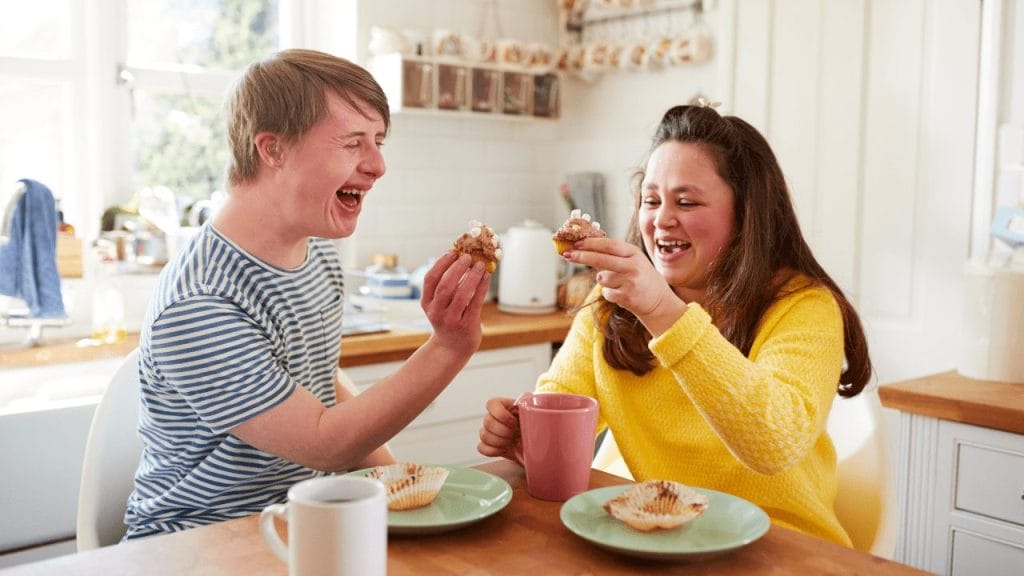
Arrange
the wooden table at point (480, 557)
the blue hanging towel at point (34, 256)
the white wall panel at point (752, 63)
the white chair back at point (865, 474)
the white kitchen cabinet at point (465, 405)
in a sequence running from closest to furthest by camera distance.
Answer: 1. the wooden table at point (480, 557)
2. the white chair back at point (865, 474)
3. the blue hanging towel at point (34, 256)
4. the white kitchen cabinet at point (465, 405)
5. the white wall panel at point (752, 63)

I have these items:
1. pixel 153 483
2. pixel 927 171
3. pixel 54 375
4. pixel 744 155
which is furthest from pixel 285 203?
pixel 927 171

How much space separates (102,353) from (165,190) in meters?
0.68

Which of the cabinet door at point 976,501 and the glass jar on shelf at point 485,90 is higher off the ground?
the glass jar on shelf at point 485,90

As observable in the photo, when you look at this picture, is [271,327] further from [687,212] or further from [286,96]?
[687,212]

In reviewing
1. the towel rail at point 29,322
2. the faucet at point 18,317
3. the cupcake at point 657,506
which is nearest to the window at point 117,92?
the faucet at point 18,317

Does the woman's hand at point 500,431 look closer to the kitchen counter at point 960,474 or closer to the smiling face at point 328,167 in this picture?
the smiling face at point 328,167

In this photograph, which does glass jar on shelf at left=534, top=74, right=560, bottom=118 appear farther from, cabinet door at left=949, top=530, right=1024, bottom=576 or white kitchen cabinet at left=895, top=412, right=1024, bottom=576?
cabinet door at left=949, top=530, right=1024, bottom=576

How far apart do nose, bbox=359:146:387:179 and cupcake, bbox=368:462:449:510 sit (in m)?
0.45

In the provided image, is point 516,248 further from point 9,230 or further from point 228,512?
point 228,512

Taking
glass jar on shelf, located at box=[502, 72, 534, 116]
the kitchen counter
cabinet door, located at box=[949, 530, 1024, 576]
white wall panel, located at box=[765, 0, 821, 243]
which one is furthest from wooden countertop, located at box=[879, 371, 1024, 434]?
glass jar on shelf, located at box=[502, 72, 534, 116]

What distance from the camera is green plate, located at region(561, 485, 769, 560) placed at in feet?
3.23

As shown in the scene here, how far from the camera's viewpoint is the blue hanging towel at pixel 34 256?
245 cm

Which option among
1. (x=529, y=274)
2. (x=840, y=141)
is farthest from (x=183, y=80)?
(x=840, y=141)

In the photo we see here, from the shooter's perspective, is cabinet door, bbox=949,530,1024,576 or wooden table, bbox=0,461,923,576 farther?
cabinet door, bbox=949,530,1024,576
